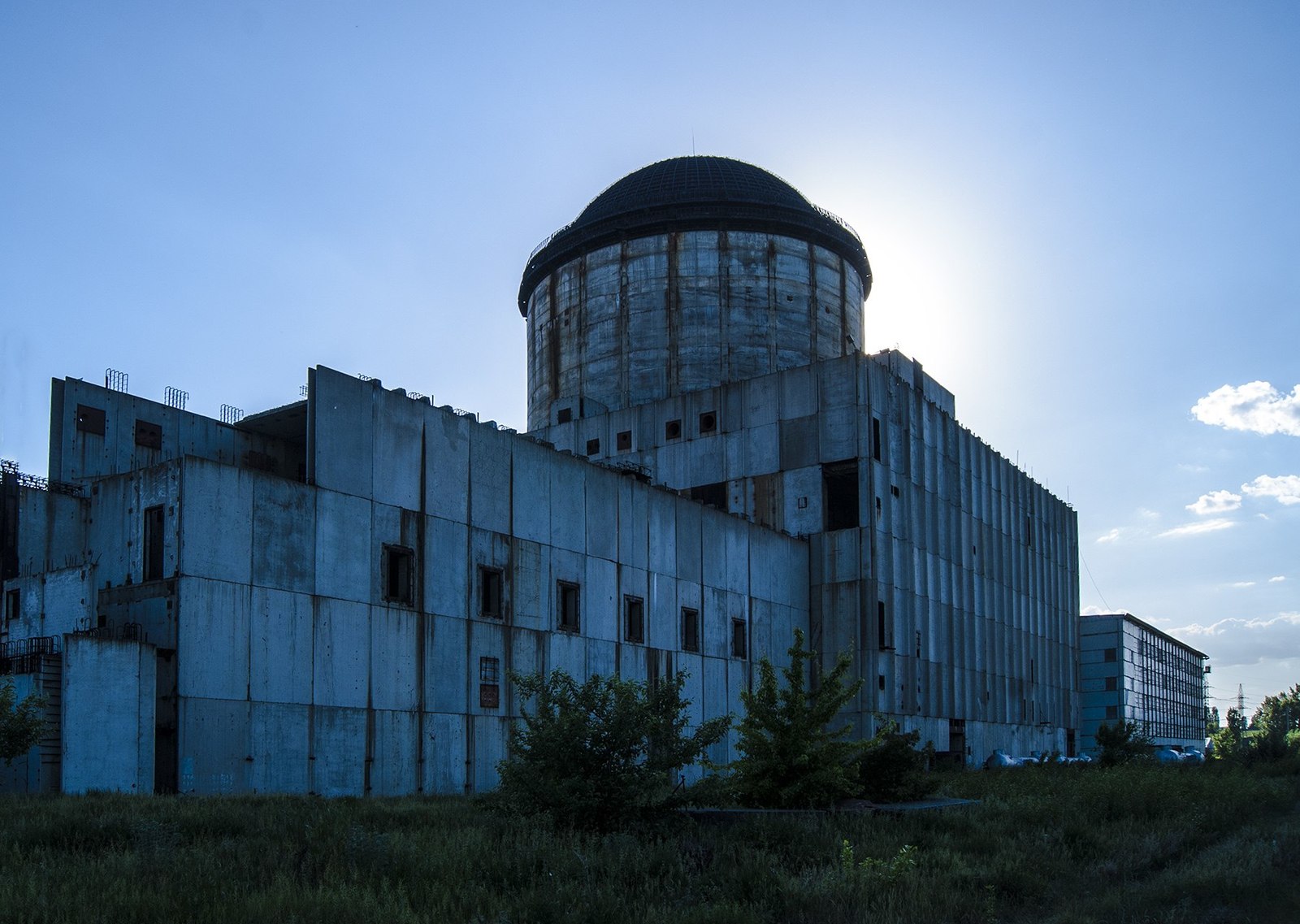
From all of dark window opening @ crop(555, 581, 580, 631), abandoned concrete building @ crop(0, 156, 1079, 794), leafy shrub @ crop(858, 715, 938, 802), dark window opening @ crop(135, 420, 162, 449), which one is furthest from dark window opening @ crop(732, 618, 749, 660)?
dark window opening @ crop(135, 420, 162, 449)

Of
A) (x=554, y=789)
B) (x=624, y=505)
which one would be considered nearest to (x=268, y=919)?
(x=554, y=789)

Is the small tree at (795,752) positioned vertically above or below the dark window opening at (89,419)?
below

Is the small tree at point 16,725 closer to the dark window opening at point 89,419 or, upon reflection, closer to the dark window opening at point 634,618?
the dark window opening at point 89,419

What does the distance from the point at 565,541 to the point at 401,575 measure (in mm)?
6926

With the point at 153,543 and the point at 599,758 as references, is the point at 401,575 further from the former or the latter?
the point at 599,758

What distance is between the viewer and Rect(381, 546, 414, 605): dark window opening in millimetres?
33188

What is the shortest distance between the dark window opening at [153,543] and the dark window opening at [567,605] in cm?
1328

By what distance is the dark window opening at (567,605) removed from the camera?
38438mm

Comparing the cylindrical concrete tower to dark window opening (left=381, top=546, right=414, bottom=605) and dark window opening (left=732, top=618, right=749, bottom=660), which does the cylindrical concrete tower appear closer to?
dark window opening (left=732, top=618, right=749, bottom=660)

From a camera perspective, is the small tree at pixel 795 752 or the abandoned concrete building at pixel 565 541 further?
the abandoned concrete building at pixel 565 541

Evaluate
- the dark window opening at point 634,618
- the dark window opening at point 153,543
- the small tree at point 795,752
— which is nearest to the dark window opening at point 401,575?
the dark window opening at point 153,543

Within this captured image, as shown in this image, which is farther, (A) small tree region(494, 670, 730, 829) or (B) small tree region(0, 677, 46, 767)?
(B) small tree region(0, 677, 46, 767)

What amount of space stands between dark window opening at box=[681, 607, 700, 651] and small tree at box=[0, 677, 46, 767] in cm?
2379

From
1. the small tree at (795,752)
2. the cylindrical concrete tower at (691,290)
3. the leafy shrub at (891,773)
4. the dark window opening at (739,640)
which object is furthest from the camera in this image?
the cylindrical concrete tower at (691,290)
